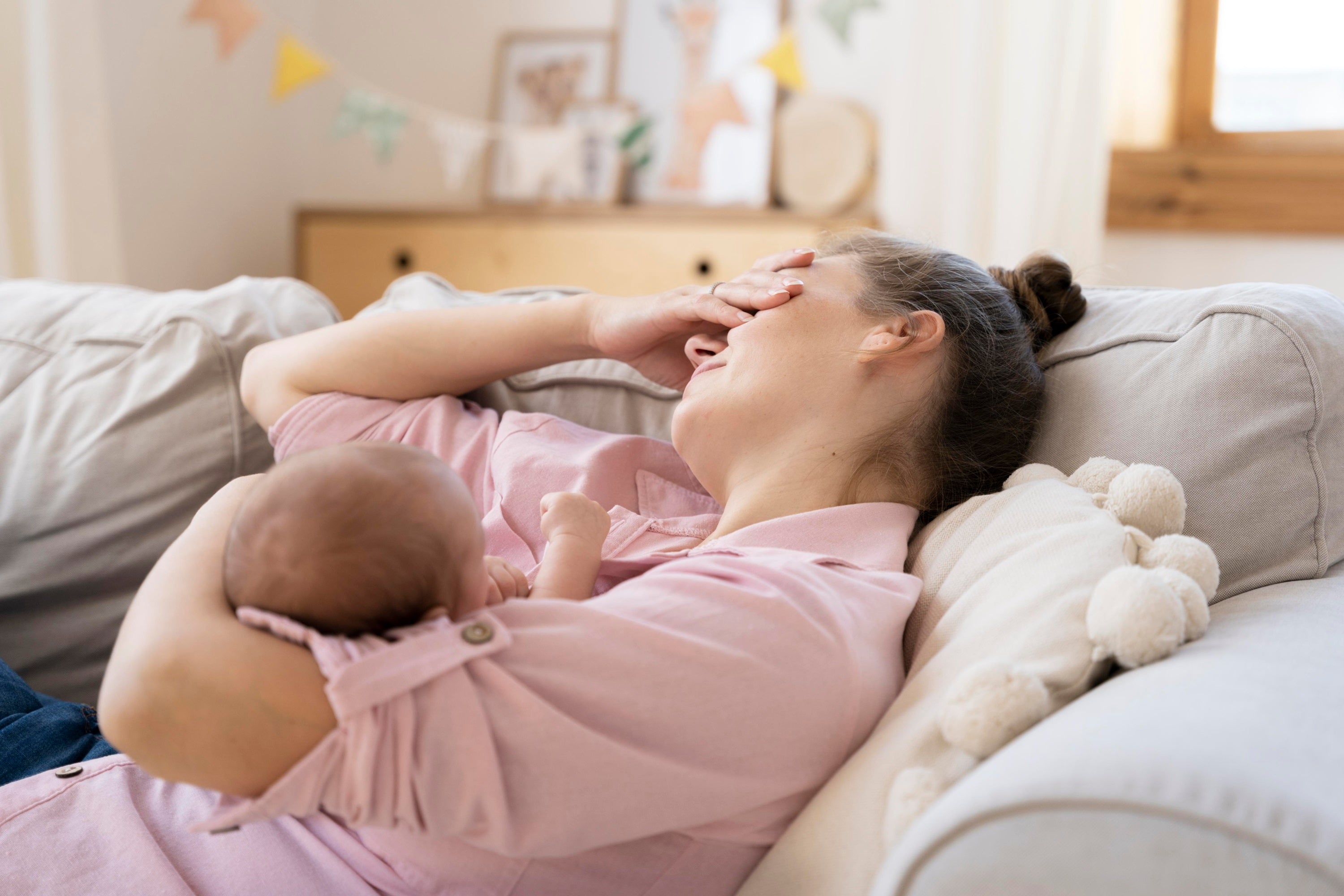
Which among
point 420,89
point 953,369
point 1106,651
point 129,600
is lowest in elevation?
point 129,600

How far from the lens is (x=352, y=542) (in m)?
0.68

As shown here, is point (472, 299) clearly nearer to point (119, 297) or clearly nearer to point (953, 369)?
point (119, 297)

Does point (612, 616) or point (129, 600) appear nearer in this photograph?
point (612, 616)

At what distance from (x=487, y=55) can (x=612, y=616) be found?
3267mm

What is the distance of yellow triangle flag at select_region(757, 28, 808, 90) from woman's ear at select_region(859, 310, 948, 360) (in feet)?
6.40

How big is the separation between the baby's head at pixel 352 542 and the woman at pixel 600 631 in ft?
0.10

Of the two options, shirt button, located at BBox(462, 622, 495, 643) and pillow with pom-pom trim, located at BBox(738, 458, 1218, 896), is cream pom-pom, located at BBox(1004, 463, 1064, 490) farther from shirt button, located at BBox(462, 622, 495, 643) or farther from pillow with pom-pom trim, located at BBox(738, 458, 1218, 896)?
shirt button, located at BBox(462, 622, 495, 643)

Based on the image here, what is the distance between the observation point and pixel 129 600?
1320 millimetres

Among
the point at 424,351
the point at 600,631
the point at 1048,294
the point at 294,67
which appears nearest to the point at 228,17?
the point at 294,67

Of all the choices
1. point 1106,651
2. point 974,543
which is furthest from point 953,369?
point 1106,651

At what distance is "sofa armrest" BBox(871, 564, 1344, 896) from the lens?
501 millimetres

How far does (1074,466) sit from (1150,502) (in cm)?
15

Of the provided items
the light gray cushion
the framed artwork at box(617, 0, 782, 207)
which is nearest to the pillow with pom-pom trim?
the light gray cushion

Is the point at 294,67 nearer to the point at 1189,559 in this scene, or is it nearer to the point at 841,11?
the point at 841,11
